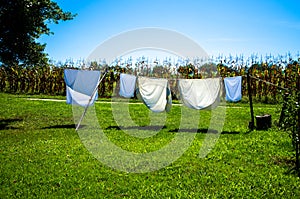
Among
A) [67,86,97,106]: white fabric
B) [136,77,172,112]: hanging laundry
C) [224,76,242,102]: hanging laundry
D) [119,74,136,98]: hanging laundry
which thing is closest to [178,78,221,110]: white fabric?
[136,77,172,112]: hanging laundry

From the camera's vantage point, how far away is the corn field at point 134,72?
1786cm

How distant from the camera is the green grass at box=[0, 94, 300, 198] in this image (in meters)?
4.51

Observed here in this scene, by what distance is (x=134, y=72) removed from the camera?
22.5 metres

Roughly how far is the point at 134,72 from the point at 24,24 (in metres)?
11.7

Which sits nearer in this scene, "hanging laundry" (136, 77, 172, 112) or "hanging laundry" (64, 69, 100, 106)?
"hanging laundry" (64, 69, 100, 106)

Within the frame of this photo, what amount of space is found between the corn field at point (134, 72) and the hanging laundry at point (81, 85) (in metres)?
9.11

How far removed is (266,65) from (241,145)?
42.1 ft

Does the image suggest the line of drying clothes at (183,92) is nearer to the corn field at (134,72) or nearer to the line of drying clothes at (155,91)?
the line of drying clothes at (155,91)

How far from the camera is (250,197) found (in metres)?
4.33

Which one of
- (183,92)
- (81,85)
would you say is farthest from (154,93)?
(81,85)

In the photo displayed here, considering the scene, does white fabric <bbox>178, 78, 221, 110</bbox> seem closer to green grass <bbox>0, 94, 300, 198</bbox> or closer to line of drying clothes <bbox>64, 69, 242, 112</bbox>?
line of drying clothes <bbox>64, 69, 242, 112</bbox>

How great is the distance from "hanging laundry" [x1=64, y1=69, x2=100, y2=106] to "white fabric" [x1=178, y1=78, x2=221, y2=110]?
8.80 feet

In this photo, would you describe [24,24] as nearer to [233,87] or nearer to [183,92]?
[183,92]

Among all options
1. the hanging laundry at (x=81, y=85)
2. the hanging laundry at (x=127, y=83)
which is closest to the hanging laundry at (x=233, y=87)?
the hanging laundry at (x=127, y=83)
